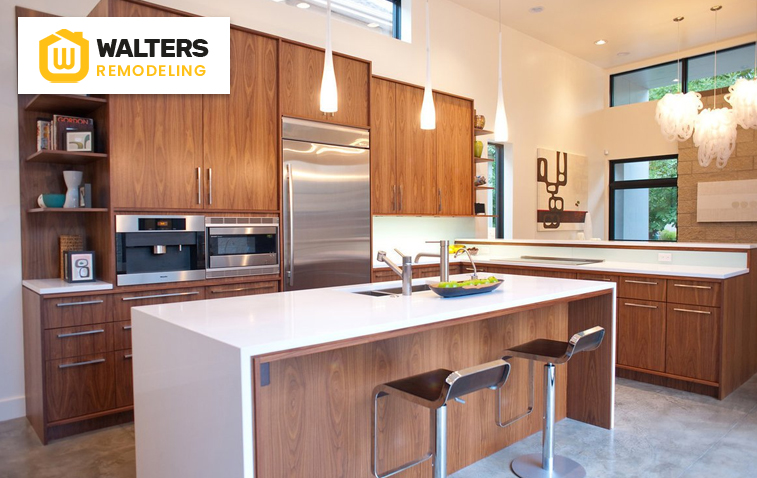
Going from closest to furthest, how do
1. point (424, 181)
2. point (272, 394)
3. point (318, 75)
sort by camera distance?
point (272, 394) → point (318, 75) → point (424, 181)

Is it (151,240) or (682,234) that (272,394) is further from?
(682,234)

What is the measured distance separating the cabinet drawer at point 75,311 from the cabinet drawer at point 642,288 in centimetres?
355

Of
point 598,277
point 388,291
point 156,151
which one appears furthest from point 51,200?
point 598,277

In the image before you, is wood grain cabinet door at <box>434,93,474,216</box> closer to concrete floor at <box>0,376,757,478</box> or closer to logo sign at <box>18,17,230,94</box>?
logo sign at <box>18,17,230,94</box>

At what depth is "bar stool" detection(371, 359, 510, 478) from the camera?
172 cm

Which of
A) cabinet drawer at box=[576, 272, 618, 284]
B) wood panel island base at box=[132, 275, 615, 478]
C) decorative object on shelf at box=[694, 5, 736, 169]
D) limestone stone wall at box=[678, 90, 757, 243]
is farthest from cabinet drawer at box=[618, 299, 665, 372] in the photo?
limestone stone wall at box=[678, 90, 757, 243]

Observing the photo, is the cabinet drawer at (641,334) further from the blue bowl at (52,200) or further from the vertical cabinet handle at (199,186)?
the blue bowl at (52,200)

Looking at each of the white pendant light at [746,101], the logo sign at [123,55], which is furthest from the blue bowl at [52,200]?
the white pendant light at [746,101]

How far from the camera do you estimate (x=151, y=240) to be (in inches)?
128

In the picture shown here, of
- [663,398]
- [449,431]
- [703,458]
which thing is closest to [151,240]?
[449,431]

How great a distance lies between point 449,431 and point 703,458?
134 centimetres

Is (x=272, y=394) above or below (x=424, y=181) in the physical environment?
below

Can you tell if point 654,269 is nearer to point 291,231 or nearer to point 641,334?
point 641,334

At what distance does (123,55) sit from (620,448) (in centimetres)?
380
